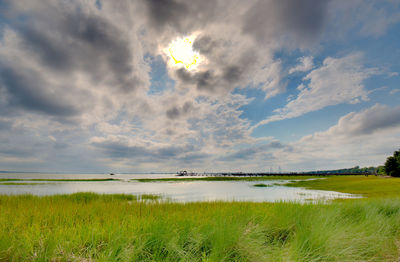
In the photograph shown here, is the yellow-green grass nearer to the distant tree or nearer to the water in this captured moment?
the water

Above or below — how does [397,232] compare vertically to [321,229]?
below

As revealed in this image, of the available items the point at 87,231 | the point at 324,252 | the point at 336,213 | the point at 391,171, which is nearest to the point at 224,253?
the point at 324,252

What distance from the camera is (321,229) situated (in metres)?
5.41

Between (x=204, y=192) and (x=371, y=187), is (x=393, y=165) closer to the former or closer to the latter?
(x=371, y=187)

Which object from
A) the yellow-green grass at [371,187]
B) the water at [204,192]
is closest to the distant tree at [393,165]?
the yellow-green grass at [371,187]

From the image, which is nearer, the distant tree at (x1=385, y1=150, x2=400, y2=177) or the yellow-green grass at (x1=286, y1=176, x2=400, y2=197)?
the yellow-green grass at (x1=286, y1=176, x2=400, y2=197)

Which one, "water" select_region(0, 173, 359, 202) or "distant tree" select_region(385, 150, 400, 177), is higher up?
"distant tree" select_region(385, 150, 400, 177)

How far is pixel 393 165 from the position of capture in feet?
194

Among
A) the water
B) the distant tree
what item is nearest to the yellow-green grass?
the water

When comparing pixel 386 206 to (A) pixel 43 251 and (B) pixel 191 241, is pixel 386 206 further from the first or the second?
(A) pixel 43 251

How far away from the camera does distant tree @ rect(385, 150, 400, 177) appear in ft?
183

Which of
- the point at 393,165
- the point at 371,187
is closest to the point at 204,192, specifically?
the point at 371,187

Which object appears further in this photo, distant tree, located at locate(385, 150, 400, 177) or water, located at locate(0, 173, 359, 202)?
distant tree, located at locate(385, 150, 400, 177)

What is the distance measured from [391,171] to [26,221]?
85.3 metres
